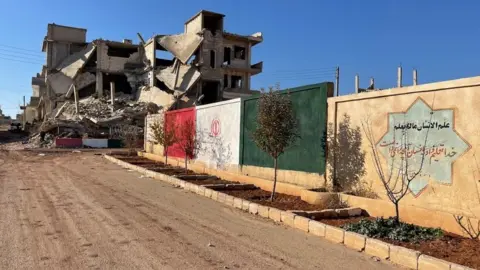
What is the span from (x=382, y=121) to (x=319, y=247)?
374cm

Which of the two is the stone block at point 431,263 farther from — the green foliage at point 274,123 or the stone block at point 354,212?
the green foliage at point 274,123

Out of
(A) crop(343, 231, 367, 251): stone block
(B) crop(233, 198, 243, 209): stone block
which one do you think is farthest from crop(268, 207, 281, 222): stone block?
(A) crop(343, 231, 367, 251): stone block

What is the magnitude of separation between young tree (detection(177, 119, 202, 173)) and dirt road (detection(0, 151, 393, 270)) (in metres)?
6.76

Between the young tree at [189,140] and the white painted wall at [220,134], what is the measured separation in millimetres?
269

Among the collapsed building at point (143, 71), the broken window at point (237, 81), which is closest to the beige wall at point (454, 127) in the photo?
the collapsed building at point (143, 71)

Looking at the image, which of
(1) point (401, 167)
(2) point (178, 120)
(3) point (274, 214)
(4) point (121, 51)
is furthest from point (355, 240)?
(4) point (121, 51)

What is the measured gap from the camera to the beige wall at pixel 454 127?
6.92m

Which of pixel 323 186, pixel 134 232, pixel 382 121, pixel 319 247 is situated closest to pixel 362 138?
pixel 382 121

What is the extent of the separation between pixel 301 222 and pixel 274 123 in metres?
3.14

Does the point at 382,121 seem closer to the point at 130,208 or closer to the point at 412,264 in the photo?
the point at 412,264

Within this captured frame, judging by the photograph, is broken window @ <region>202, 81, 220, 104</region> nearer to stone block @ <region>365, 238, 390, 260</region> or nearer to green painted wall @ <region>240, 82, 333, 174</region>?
green painted wall @ <region>240, 82, 333, 174</region>

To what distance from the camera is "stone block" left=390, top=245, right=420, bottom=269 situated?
550 centimetres

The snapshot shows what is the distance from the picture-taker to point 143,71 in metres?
61.0

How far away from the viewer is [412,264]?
5508 millimetres
